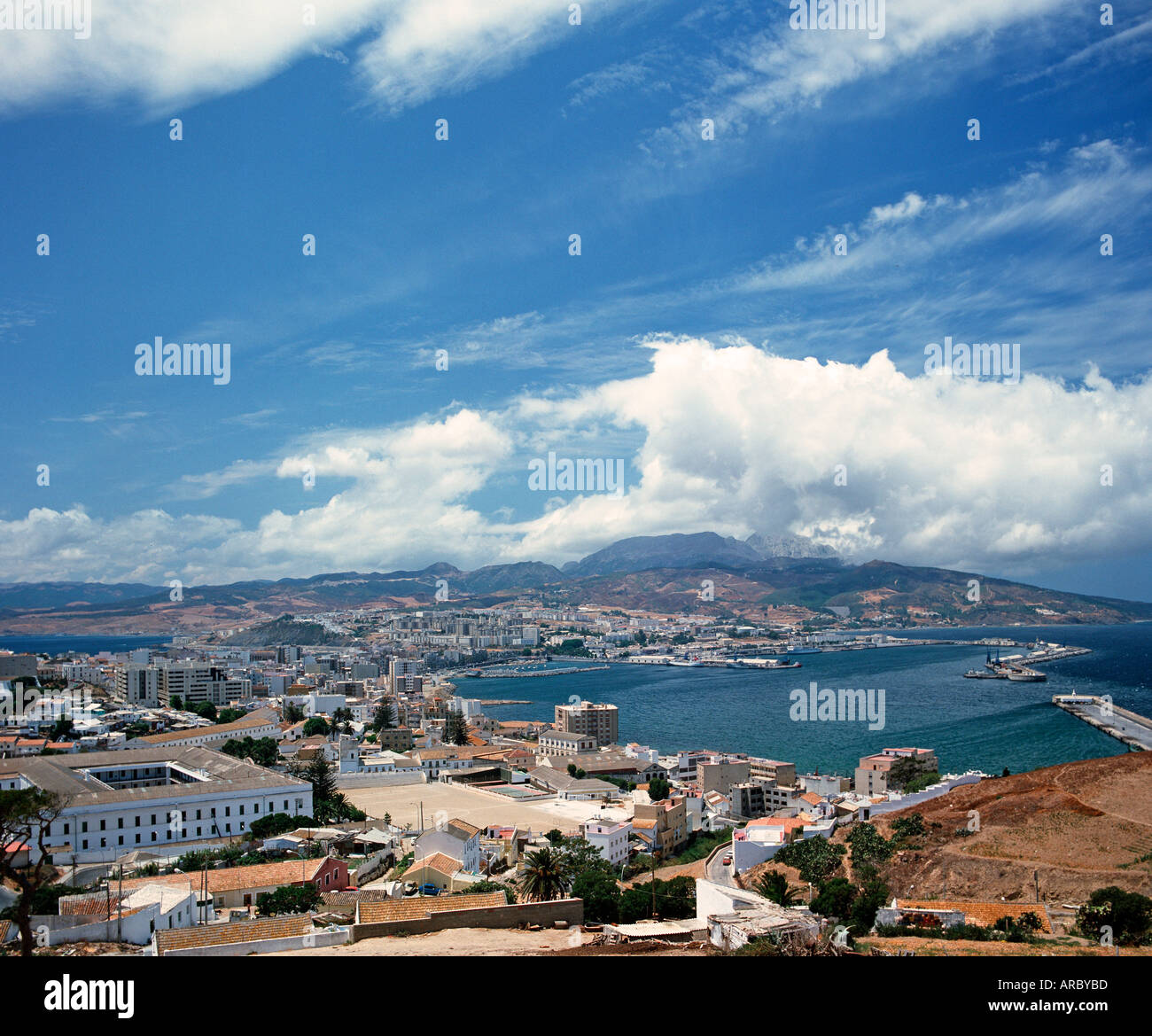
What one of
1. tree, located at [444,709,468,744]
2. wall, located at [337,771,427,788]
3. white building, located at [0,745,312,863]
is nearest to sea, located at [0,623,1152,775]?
tree, located at [444,709,468,744]

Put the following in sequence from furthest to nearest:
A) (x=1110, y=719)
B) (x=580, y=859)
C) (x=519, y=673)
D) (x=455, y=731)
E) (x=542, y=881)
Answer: (x=519, y=673)
(x=1110, y=719)
(x=455, y=731)
(x=580, y=859)
(x=542, y=881)

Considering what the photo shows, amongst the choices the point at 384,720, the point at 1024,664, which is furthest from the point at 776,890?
the point at 1024,664

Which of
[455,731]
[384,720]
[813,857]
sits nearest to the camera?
[813,857]

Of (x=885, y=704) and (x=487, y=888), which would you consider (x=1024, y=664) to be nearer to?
(x=885, y=704)

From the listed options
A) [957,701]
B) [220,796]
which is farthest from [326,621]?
[220,796]

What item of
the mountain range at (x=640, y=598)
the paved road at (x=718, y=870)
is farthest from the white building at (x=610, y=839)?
the mountain range at (x=640, y=598)

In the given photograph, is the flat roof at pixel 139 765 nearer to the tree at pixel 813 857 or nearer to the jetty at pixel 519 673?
the tree at pixel 813 857
